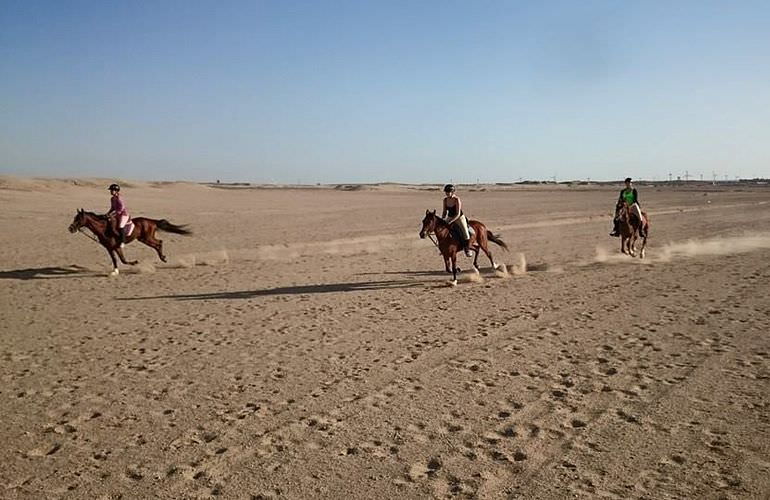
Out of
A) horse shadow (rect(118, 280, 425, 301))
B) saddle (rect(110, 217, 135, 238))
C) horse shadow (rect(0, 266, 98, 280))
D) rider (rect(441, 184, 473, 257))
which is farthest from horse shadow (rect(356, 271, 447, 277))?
horse shadow (rect(0, 266, 98, 280))

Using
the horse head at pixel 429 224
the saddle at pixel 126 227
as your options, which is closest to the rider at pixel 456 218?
the horse head at pixel 429 224

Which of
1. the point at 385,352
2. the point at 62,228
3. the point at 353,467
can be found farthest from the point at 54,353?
the point at 62,228

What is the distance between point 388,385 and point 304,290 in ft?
22.6

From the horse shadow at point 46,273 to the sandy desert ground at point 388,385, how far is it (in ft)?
0.53

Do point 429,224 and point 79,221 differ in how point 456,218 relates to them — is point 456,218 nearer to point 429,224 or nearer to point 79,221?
point 429,224

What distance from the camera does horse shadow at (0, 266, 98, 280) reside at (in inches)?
606

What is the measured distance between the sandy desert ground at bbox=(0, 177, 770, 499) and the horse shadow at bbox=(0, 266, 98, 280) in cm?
16

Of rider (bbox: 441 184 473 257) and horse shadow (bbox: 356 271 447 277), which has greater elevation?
rider (bbox: 441 184 473 257)

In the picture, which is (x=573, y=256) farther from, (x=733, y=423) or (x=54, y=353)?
(x=54, y=353)

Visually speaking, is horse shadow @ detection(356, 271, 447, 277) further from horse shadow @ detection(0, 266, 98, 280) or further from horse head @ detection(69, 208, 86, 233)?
horse head @ detection(69, 208, 86, 233)

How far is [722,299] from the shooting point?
11391 millimetres

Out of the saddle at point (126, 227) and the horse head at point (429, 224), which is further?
the saddle at point (126, 227)

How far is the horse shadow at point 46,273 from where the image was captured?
50.5 ft

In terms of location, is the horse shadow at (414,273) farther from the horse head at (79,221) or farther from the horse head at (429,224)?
the horse head at (79,221)
